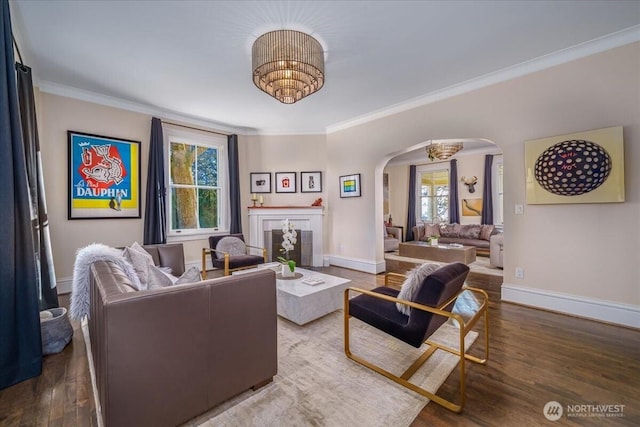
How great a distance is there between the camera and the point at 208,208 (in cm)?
542

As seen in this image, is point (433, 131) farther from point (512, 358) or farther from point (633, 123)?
Answer: point (512, 358)

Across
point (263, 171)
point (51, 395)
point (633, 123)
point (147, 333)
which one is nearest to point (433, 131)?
point (633, 123)

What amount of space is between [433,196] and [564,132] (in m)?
5.52

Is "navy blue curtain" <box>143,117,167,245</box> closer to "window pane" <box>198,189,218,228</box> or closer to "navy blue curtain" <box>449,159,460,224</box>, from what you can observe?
"window pane" <box>198,189,218,228</box>

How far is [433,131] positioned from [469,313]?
2.63 metres

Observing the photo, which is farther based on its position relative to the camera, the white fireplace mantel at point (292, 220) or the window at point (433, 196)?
the window at point (433, 196)

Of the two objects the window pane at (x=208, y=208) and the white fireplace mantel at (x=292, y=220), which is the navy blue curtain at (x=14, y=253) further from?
the white fireplace mantel at (x=292, y=220)

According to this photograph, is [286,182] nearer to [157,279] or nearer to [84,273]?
[157,279]

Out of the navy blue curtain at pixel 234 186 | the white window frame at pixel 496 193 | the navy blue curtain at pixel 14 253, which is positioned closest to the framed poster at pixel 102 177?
the navy blue curtain at pixel 234 186

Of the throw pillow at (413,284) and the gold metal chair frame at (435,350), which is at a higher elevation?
the throw pillow at (413,284)

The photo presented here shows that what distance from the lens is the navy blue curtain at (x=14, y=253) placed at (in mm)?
1853

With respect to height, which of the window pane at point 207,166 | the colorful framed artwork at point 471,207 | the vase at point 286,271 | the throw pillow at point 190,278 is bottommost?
the vase at point 286,271

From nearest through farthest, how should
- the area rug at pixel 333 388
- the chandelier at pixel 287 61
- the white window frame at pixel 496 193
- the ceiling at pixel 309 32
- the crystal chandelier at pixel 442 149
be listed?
the area rug at pixel 333 388, the ceiling at pixel 309 32, the chandelier at pixel 287 61, the crystal chandelier at pixel 442 149, the white window frame at pixel 496 193

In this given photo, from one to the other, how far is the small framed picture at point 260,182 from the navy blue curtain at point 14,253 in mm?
3958
